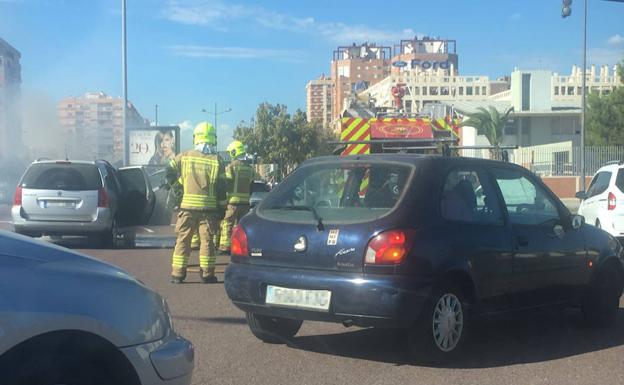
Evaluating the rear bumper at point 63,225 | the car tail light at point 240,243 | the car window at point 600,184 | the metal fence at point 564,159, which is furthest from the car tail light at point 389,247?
the metal fence at point 564,159

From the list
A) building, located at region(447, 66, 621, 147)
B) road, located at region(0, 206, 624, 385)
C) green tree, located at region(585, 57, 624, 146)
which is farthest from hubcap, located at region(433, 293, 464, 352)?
building, located at region(447, 66, 621, 147)

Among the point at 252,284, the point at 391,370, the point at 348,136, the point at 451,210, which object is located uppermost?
the point at 348,136

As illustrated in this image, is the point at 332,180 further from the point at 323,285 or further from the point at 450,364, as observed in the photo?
the point at 450,364

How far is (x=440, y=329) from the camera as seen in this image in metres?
5.64

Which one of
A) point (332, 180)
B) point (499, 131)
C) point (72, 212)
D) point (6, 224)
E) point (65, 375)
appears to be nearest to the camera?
point (65, 375)

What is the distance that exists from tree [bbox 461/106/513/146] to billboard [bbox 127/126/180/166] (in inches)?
949

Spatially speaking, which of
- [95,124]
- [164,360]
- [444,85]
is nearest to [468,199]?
[164,360]

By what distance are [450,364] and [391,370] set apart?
1.63 feet

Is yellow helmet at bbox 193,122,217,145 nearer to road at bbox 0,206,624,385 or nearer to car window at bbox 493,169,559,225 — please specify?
road at bbox 0,206,624,385

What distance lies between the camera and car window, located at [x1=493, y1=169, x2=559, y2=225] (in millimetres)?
6473

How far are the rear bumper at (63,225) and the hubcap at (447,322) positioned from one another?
912 cm

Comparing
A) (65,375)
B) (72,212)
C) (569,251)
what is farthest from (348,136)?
(65,375)

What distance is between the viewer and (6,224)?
20.0 meters

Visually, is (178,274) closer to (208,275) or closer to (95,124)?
(208,275)
